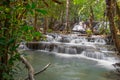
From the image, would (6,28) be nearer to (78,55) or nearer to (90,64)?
(90,64)

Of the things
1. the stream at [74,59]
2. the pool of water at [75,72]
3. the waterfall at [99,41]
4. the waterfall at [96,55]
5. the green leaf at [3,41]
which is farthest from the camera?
the waterfall at [99,41]

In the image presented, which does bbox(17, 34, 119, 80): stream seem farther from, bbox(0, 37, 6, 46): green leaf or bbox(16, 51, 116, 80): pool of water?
bbox(0, 37, 6, 46): green leaf

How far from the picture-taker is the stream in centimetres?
884

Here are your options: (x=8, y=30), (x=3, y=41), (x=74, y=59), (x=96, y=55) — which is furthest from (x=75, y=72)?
(x=3, y=41)

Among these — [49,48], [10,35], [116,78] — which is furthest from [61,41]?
[10,35]

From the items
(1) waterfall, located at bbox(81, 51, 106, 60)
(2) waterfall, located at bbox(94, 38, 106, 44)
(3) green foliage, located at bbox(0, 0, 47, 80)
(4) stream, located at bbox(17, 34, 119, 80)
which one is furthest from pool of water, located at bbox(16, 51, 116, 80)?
(2) waterfall, located at bbox(94, 38, 106, 44)

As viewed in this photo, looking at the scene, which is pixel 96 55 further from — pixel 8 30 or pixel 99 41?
pixel 8 30

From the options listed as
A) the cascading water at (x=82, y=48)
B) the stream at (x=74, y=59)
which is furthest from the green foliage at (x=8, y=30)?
the cascading water at (x=82, y=48)

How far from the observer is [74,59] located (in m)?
12.8

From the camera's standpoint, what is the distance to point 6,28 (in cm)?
211

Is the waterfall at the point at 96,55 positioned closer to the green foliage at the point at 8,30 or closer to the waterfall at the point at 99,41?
the waterfall at the point at 99,41

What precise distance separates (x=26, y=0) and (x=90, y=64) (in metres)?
9.46

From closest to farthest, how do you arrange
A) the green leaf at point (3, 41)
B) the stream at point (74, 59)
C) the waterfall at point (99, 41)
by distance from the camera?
the green leaf at point (3, 41), the stream at point (74, 59), the waterfall at point (99, 41)

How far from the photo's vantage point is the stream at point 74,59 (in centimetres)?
884
